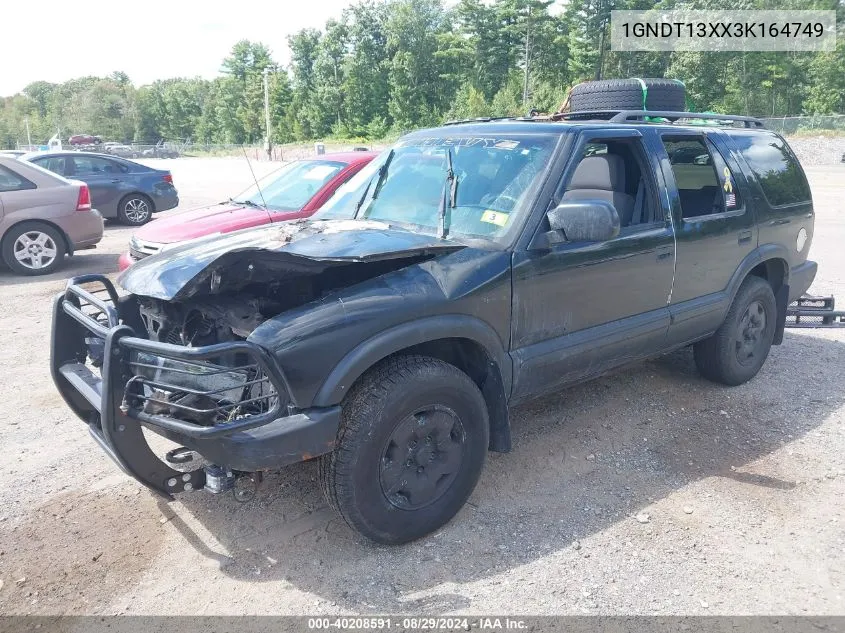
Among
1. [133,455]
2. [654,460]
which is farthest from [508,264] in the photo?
[133,455]

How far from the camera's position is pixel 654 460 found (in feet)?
13.5

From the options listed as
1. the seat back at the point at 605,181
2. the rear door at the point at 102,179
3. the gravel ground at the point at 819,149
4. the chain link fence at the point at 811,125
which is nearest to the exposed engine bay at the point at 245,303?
the seat back at the point at 605,181

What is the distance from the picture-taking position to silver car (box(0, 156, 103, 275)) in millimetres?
9148

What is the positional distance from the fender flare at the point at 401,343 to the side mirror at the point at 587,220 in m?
0.67

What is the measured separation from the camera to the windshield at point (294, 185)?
7.78 metres

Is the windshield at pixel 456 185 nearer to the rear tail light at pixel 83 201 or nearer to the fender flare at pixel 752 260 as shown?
the fender flare at pixel 752 260

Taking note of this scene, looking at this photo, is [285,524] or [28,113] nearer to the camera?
[285,524]

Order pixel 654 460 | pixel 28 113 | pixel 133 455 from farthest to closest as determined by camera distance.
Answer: pixel 28 113, pixel 654 460, pixel 133 455

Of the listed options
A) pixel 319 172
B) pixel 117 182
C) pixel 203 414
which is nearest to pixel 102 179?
pixel 117 182

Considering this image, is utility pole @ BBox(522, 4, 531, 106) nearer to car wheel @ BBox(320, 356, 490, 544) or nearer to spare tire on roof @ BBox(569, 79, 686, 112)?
spare tire on roof @ BBox(569, 79, 686, 112)

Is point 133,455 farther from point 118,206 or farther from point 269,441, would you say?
point 118,206

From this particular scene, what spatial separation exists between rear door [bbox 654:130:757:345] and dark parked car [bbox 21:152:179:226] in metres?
11.6

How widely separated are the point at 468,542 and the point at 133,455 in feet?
5.16

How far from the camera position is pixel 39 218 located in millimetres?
9242
